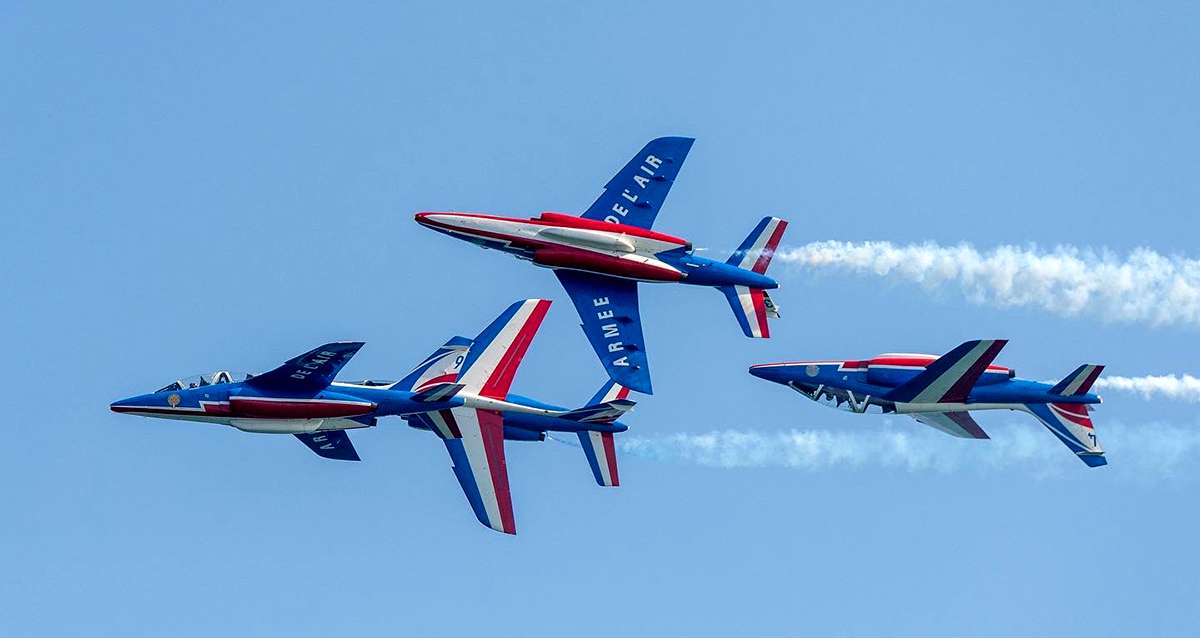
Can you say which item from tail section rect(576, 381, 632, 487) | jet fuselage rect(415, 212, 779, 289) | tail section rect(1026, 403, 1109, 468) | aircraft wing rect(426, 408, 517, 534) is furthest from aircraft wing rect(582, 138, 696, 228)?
tail section rect(1026, 403, 1109, 468)

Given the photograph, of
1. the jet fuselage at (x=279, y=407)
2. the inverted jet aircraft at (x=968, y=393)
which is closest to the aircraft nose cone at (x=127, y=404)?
the jet fuselage at (x=279, y=407)

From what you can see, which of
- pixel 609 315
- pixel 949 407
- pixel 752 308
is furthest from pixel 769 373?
pixel 949 407

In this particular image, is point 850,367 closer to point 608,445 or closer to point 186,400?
point 608,445

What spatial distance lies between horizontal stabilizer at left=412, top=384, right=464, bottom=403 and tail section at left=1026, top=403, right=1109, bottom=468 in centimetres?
2244

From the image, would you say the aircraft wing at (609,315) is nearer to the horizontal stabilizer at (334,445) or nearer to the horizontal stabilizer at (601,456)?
the horizontal stabilizer at (601,456)

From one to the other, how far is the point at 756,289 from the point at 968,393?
29.5ft

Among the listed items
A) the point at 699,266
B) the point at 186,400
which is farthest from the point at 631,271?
the point at 186,400

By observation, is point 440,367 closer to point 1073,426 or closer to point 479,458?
point 479,458

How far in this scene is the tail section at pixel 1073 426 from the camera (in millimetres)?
103062

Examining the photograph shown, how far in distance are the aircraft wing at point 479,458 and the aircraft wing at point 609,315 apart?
591 centimetres

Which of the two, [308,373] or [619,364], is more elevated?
[619,364]

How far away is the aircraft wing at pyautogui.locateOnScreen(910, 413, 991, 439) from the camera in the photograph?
104094mm

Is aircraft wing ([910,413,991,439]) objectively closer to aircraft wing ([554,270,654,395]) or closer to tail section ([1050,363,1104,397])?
tail section ([1050,363,1104,397])

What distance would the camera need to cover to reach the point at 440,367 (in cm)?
10238
